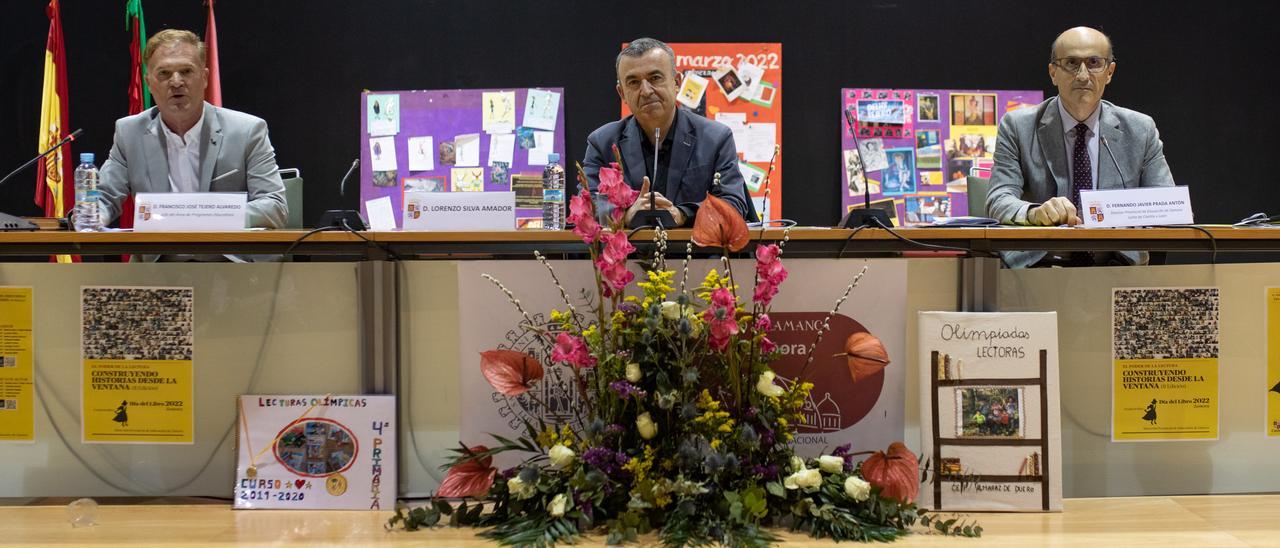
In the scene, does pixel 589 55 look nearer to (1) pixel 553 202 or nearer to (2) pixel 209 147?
(2) pixel 209 147

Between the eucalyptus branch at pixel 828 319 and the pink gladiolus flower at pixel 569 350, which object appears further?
the eucalyptus branch at pixel 828 319

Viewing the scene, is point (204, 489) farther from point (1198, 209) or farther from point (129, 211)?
point (1198, 209)

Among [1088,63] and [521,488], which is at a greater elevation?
[1088,63]

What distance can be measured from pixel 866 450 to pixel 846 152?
2500 mm

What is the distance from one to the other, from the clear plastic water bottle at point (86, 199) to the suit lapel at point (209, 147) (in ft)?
1.18

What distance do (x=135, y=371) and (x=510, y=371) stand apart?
808mm

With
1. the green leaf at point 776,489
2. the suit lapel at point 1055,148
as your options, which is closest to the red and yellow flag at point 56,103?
the green leaf at point 776,489

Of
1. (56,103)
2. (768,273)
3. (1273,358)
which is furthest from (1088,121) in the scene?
(56,103)

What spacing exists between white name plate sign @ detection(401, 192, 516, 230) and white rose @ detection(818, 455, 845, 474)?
0.77 m

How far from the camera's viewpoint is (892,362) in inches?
77.7

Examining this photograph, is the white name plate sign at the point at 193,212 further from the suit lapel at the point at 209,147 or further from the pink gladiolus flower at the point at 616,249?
the pink gladiolus flower at the point at 616,249

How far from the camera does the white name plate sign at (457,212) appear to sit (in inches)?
79.5

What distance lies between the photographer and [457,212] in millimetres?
2027

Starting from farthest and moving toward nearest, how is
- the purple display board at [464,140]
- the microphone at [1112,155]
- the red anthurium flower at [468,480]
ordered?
the purple display board at [464,140] → the microphone at [1112,155] → the red anthurium flower at [468,480]
